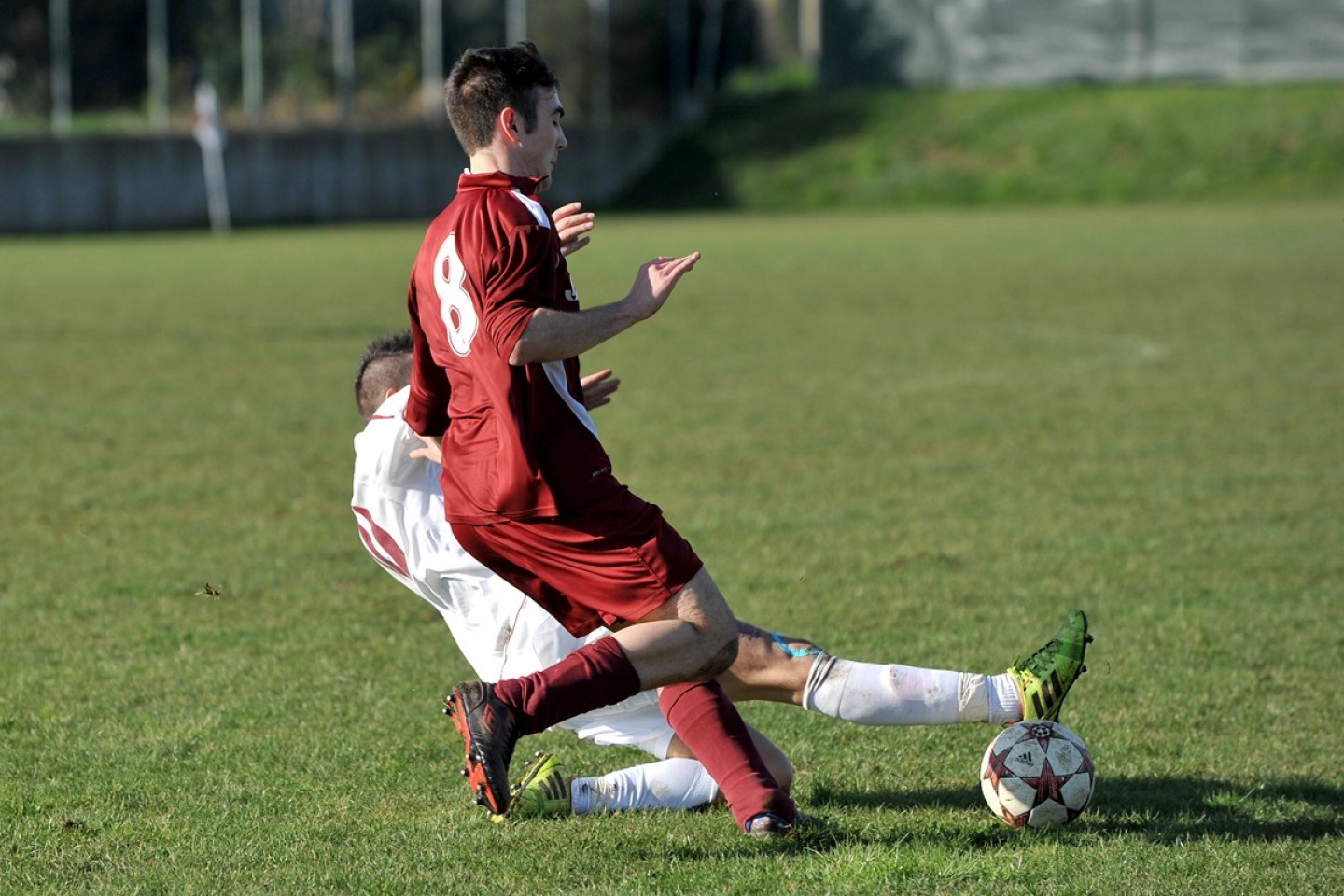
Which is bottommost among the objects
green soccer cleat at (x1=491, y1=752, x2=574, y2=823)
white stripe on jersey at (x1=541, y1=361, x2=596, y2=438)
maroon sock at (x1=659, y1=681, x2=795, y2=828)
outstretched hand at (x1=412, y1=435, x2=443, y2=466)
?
green soccer cleat at (x1=491, y1=752, x2=574, y2=823)

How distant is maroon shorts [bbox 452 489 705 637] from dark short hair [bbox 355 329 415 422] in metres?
0.97

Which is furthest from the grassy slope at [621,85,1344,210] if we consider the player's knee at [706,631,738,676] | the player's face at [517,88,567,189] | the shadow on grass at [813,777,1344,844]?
the player's face at [517,88,567,189]

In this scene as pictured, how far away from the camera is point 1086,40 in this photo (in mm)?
46188

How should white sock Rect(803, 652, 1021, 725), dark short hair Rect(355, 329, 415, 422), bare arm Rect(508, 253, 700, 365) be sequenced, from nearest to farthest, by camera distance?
1. bare arm Rect(508, 253, 700, 365)
2. white sock Rect(803, 652, 1021, 725)
3. dark short hair Rect(355, 329, 415, 422)

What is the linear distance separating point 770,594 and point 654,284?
3312mm

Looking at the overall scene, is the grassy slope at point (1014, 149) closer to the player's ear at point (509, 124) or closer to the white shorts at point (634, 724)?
the white shorts at point (634, 724)

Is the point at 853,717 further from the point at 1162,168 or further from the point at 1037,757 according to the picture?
the point at 1162,168

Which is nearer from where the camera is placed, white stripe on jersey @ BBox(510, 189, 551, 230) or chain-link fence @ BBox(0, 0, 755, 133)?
white stripe on jersey @ BBox(510, 189, 551, 230)

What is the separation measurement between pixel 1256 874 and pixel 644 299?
6.37 feet

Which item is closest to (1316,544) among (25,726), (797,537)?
(797,537)

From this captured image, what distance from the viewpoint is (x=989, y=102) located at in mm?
45812

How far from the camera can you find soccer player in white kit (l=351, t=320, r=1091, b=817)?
Answer: 14.4ft

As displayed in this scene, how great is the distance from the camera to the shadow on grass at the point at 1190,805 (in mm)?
4293

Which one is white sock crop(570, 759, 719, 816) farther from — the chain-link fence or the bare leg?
the chain-link fence
